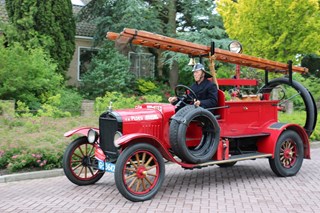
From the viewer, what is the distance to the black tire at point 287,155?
824 centimetres

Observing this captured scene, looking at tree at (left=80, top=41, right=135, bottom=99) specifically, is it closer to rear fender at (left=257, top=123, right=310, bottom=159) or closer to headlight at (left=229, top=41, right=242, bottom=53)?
headlight at (left=229, top=41, right=242, bottom=53)

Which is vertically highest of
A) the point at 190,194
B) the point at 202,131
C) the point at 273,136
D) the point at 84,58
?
the point at 84,58

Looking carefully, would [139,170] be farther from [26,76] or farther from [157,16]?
[157,16]

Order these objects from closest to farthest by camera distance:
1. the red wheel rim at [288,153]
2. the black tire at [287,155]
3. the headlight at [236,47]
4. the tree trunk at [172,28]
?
1. the black tire at [287,155]
2. the red wheel rim at [288,153]
3. the headlight at [236,47]
4. the tree trunk at [172,28]

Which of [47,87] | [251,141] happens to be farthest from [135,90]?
[251,141]

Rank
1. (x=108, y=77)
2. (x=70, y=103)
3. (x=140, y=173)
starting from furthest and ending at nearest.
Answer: (x=108, y=77), (x=70, y=103), (x=140, y=173)

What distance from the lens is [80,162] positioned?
7621 millimetres

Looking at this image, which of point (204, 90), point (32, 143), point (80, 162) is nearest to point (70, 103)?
point (32, 143)

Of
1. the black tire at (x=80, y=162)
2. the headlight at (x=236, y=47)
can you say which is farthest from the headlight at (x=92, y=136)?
the headlight at (x=236, y=47)

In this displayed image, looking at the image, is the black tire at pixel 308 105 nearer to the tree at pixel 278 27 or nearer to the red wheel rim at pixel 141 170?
the red wheel rim at pixel 141 170

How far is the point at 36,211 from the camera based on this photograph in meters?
6.04

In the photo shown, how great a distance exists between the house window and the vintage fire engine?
14468 mm

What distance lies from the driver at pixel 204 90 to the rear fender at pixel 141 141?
1.13 meters

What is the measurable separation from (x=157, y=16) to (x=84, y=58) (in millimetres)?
4511
